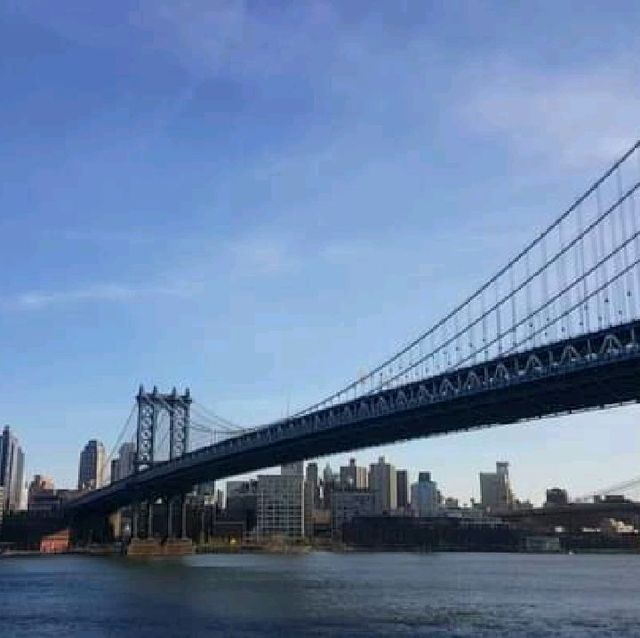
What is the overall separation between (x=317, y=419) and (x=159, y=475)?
35376 millimetres

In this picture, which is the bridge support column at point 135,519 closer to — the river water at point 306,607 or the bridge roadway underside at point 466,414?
the bridge roadway underside at point 466,414

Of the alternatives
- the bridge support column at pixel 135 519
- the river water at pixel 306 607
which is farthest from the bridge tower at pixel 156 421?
the river water at pixel 306 607

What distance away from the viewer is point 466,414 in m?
58.3

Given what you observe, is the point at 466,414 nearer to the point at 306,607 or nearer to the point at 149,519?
the point at 306,607

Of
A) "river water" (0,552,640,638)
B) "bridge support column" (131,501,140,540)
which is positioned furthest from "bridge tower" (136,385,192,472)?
"river water" (0,552,640,638)

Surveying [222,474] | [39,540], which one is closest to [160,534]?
[222,474]

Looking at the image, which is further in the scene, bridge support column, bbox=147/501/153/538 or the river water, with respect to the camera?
bridge support column, bbox=147/501/153/538

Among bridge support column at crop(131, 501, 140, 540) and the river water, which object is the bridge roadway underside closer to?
the river water

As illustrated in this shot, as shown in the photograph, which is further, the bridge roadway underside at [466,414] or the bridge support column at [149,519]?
the bridge support column at [149,519]

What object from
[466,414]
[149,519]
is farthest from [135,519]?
[466,414]

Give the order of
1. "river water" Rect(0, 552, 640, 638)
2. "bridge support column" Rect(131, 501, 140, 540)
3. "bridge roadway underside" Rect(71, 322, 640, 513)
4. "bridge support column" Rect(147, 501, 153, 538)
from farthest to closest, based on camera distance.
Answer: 1. "bridge support column" Rect(147, 501, 153, 538)
2. "bridge support column" Rect(131, 501, 140, 540)
3. "bridge roadway underside" Rect(71, 322, 640, 513)
4. "river water" Rect(0, 552, 640, 638)

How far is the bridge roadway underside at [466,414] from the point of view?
155 ft

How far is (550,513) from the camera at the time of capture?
196 meters

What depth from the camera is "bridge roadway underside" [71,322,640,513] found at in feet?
155
